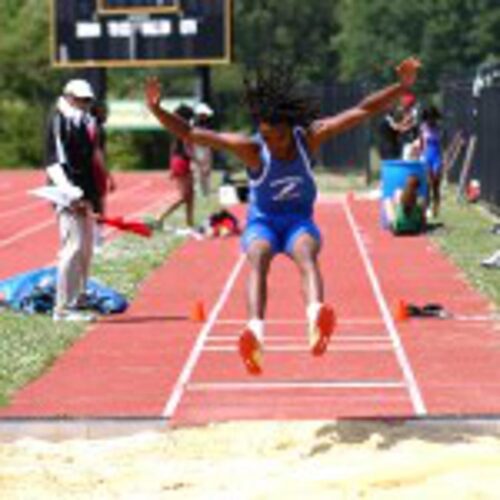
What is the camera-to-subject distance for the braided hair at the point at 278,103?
35.8 feet

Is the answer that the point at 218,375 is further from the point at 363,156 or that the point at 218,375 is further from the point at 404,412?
the point at 363,156

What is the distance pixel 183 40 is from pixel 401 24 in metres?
50.2

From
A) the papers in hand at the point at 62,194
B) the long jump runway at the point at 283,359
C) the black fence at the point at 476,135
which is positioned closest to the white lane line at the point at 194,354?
the long jump runway at the point at 283,359

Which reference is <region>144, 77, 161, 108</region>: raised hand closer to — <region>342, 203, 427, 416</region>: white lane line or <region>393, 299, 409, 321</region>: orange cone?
<region>342, 203, 427, 416</region>: white lane line

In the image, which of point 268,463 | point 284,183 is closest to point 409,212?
point 284,183

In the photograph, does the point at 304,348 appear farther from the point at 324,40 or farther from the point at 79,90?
the point at 324,40

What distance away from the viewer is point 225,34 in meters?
37.4

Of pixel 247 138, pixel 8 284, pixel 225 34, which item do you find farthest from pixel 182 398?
pixel 225 34

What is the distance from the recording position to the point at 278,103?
1095 cm

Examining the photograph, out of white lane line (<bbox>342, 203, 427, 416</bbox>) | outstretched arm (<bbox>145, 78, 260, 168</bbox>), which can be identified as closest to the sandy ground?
white lane line (<bbox>342, 203, 427, 416</bbox>)

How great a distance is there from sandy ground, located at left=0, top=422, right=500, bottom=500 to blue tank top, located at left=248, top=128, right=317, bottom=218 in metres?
1.31

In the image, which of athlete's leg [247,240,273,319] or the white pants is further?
the white pants

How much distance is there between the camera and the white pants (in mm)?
15656

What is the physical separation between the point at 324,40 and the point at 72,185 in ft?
262
